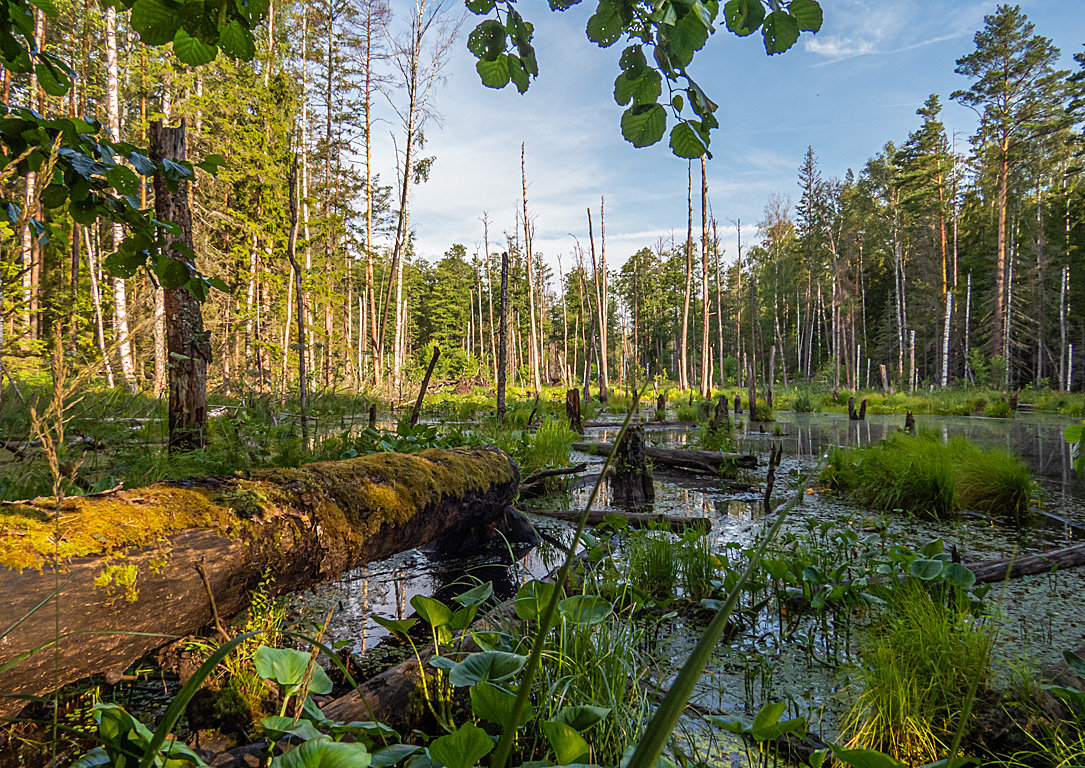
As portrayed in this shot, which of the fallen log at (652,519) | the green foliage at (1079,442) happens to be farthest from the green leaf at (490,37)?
the fallen log at (652,519)

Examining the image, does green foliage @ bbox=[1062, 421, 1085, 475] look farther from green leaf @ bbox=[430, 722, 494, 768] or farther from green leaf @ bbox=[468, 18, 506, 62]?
green leaf @ bbox=[468, 18, 506, 62]

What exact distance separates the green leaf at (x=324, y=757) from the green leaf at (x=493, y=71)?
1588mm

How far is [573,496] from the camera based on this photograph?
19.5ft

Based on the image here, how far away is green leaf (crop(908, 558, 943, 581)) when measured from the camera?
219 centimetres

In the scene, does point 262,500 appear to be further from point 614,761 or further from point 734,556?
point 734,556

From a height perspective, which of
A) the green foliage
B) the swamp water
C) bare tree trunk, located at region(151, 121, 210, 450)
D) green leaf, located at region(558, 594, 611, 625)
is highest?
bare tree trunk, located at region(151, 121, 210, 450)

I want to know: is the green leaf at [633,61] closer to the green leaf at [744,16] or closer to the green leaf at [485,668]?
the green leaf at [744,16]

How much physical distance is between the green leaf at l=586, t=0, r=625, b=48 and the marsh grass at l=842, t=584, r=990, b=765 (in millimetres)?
2241

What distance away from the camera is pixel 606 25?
129 centimetres

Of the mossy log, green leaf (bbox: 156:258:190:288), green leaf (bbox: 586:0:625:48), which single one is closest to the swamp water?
the mossy log

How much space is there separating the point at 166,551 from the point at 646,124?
87.9 inches

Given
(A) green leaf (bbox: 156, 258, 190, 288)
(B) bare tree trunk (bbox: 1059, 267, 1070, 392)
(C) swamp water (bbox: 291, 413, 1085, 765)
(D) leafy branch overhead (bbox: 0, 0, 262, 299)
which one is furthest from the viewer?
(B) bare tree trunk (bbox: 1059, 267, 1070, 392)

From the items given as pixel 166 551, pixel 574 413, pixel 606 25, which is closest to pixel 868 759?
pixel 606 25

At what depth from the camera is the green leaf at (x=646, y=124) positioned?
117cm
